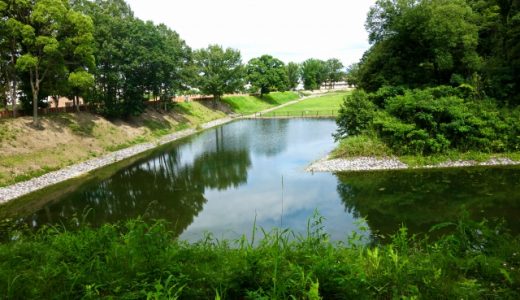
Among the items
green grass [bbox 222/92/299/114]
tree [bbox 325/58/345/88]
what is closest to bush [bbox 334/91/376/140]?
green grass [bbox 222/92/299/114]

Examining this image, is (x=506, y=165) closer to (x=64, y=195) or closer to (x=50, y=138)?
(x=64, y=195)

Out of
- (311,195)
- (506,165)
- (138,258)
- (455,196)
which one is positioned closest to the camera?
(138,258)

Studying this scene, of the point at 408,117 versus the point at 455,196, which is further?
the point at 408,117

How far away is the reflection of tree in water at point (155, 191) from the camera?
16.7 meters

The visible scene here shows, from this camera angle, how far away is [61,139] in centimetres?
2881

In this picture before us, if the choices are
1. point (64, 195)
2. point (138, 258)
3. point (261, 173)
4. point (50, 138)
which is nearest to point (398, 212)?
point (261, 173)

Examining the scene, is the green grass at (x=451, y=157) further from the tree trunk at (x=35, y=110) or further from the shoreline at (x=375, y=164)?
the tree trunk at (x=35, y=110)

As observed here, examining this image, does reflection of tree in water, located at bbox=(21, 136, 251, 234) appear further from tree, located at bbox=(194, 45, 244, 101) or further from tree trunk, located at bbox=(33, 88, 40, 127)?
tree, located at bbox=(194, 45, 244, 101)

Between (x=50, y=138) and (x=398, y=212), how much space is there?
26.5 meters

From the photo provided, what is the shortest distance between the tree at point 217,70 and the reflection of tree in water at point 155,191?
33.3m

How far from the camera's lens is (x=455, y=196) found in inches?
688

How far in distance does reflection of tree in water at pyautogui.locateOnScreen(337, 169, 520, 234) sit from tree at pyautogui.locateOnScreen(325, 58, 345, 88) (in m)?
124

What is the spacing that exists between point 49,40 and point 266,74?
2451 inches

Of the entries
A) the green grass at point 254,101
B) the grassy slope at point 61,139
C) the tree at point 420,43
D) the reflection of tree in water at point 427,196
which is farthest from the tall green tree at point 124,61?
the green grass at point 254,101
